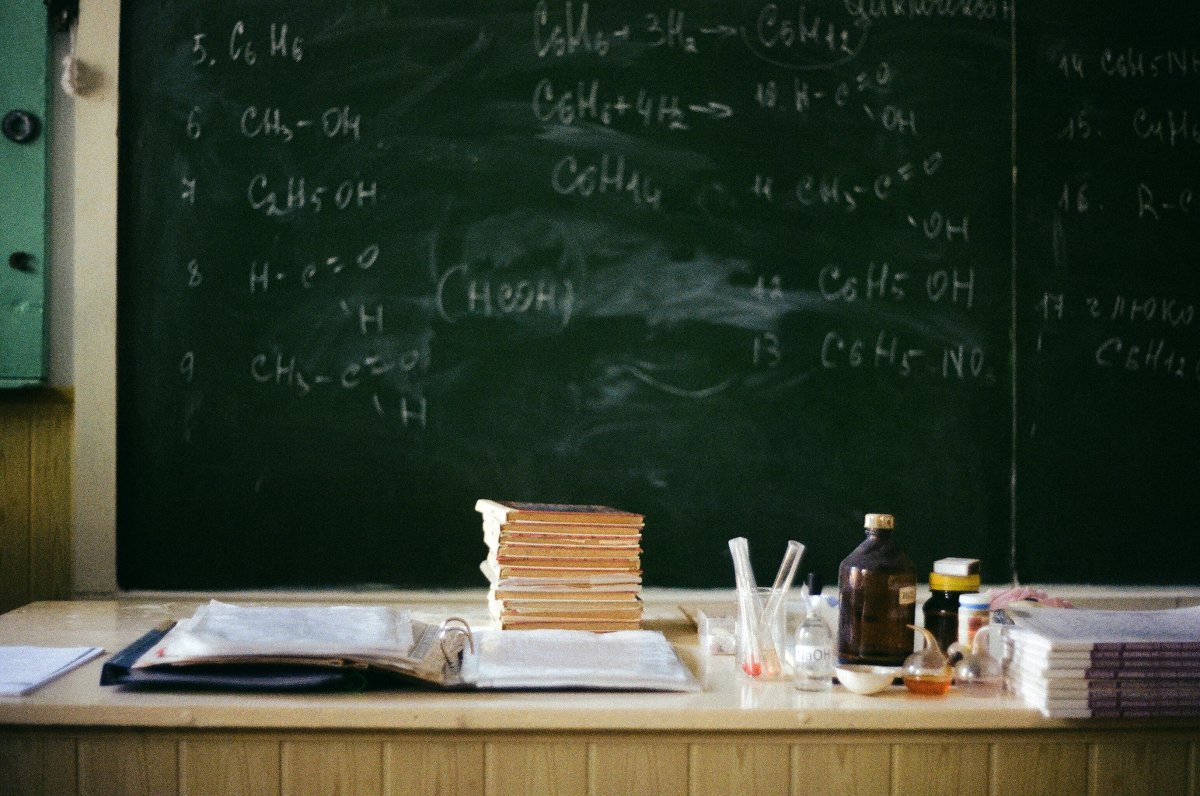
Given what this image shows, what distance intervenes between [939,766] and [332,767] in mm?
883

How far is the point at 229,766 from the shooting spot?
153 cm

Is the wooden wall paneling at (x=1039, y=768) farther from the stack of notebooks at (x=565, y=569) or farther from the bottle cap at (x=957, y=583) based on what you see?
the stack of notebooks at (x=565, y=569)

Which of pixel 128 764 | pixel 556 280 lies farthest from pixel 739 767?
pixel 556 280

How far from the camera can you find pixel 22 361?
247cm

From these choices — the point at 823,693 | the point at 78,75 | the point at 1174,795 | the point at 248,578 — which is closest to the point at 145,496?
the point at 248,578

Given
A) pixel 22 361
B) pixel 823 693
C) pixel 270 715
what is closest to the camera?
pixel 270 715

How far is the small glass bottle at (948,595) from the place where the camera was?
1.81m

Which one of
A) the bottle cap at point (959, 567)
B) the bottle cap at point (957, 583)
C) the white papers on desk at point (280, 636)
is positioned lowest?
the white papers on desk at point (280, 636)

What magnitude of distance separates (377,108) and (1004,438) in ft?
5.63

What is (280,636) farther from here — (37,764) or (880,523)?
(880,523)

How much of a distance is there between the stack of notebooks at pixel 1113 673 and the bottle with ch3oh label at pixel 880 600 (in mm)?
209

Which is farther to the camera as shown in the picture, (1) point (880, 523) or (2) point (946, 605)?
(2) point (946, 605)

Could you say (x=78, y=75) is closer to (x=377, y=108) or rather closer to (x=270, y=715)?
(x=377, y=108)

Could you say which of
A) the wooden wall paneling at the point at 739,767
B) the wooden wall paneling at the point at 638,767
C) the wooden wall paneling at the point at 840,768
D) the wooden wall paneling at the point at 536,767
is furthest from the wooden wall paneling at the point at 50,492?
the wooden wall paneling at the point at 840,768
